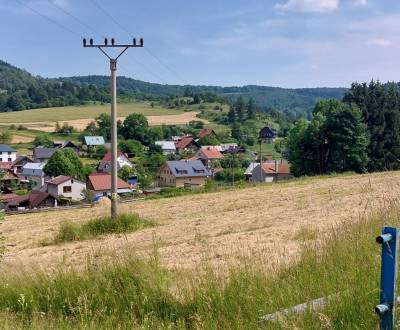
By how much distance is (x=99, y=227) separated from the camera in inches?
604

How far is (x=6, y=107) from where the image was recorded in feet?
625

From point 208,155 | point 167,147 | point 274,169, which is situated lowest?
point 208,155

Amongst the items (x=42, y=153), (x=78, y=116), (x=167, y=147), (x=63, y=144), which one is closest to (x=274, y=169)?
(x=167, y=147)

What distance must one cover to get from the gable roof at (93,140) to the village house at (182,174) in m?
35.4

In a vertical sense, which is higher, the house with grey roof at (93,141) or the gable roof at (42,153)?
the house with grey roof at (93,141)

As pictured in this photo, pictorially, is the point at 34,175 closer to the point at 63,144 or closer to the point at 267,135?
the point at 63,144

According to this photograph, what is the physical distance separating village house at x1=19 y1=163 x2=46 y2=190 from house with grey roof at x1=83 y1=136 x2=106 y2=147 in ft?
77.0

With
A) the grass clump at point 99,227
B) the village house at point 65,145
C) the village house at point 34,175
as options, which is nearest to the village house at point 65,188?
the village house at point 34,175

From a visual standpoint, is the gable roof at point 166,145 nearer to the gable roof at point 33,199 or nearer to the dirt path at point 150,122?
the dirt path at point 150,122

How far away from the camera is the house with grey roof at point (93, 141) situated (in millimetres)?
113844

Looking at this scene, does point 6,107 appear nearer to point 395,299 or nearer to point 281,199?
point 281,199

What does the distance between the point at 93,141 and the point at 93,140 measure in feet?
1.33

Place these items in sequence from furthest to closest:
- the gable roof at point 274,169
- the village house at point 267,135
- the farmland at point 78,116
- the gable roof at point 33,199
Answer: the farmland at point 78,116
the village house at point 267,135
the gable roof at point 274,169
the gable roof at point 33,199

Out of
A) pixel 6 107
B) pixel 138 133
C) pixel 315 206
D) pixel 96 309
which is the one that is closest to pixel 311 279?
pixel 96 309
